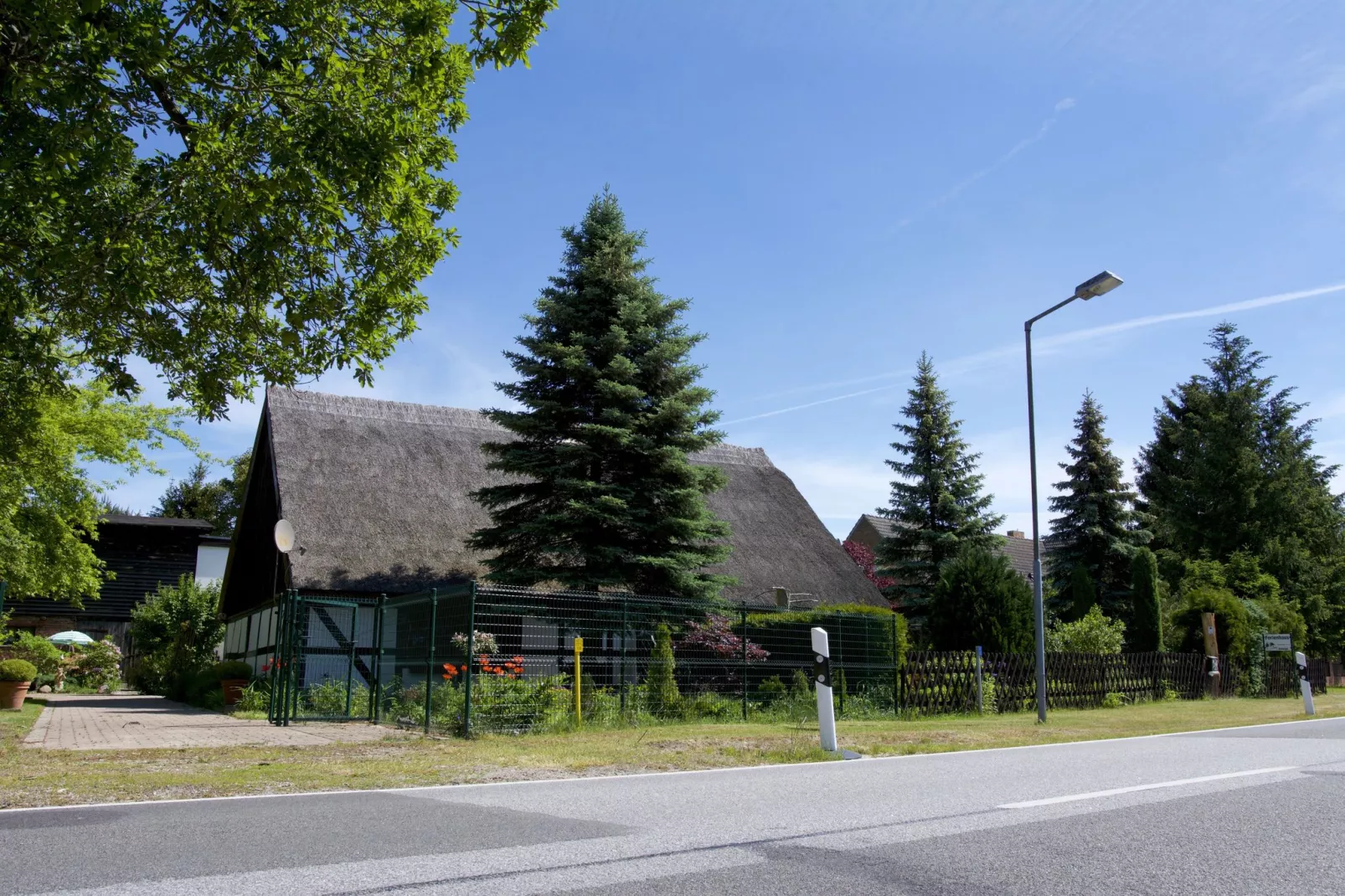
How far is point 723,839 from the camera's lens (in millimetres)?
4809

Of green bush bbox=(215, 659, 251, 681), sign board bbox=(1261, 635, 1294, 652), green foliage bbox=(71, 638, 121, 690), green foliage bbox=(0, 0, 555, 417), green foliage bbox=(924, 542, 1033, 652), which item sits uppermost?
green foliage bbox=(0, 0, 555, 417)

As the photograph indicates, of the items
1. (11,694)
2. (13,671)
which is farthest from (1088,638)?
(11,694)

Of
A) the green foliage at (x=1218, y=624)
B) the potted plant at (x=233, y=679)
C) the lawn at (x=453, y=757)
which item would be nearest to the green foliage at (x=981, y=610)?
the lawn at (x=453, y=757)

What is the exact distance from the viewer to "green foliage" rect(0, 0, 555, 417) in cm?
840

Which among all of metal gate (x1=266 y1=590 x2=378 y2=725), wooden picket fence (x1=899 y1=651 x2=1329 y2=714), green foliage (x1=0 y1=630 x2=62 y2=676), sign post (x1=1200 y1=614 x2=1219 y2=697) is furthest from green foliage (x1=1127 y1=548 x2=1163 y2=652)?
green foliage (x1=0 y1=630 x2=62 y2=676)

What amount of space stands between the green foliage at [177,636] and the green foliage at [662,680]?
44.2ft

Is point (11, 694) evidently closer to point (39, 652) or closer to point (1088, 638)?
point (39, 652)

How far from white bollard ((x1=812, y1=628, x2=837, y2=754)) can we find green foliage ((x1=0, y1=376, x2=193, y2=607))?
53.4 ft

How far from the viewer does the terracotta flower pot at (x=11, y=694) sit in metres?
18.0

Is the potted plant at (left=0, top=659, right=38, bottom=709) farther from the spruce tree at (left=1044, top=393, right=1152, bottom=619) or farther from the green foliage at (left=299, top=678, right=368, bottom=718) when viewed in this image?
the spruce tree at (left=1044, top=393, right=1152, bottom=619)

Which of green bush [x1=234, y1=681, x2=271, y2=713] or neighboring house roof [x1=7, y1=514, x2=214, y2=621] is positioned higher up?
neighboring house roof [x1=7, y1=514, x2=214, y2=621]

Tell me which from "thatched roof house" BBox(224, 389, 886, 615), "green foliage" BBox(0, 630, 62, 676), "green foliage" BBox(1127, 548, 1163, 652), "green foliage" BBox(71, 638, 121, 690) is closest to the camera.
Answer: "thatched roof house" BBox(224, 389, 886, 615)

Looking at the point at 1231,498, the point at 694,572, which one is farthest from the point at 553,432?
the point at 1231,498

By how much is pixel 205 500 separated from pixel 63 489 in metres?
41.7
